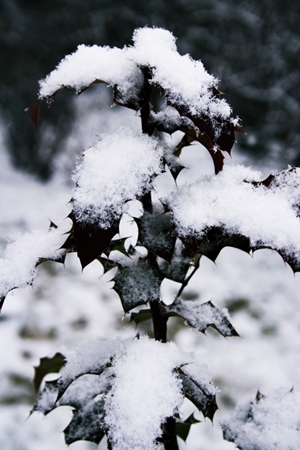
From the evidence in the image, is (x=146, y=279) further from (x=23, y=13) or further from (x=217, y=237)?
(x=23, y=13)

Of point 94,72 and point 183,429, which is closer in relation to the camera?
point 94,72

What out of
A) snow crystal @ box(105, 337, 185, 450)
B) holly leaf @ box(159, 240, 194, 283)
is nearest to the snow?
snow crystal @ box(105, 337, 185, 450)

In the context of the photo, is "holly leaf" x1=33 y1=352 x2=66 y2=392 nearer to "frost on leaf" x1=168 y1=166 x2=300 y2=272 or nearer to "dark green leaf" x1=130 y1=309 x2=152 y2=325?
"dark green leaf" x1=130 y1=309 x2=152 y2=325


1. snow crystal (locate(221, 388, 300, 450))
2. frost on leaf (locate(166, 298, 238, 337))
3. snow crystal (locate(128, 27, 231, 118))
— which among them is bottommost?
snow crystal (locate(221, 388, 300, 450))

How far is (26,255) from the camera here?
0.60 m

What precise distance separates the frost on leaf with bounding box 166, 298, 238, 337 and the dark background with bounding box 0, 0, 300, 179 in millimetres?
3246

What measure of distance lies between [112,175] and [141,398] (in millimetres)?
272

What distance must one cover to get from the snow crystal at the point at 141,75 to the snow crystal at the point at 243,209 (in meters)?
0.10

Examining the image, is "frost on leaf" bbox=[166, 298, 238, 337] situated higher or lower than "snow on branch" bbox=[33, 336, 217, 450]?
higher

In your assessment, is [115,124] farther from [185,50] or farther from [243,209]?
[243,209]

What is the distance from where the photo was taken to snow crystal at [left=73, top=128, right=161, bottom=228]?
0.49 m

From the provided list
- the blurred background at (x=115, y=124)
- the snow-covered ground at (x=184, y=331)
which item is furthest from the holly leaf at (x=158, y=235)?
the blurred background at (x=115, y=124)

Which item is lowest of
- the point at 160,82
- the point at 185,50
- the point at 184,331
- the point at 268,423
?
the point at 268,423

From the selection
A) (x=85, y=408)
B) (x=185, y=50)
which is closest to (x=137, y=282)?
(x=85, y=408)
